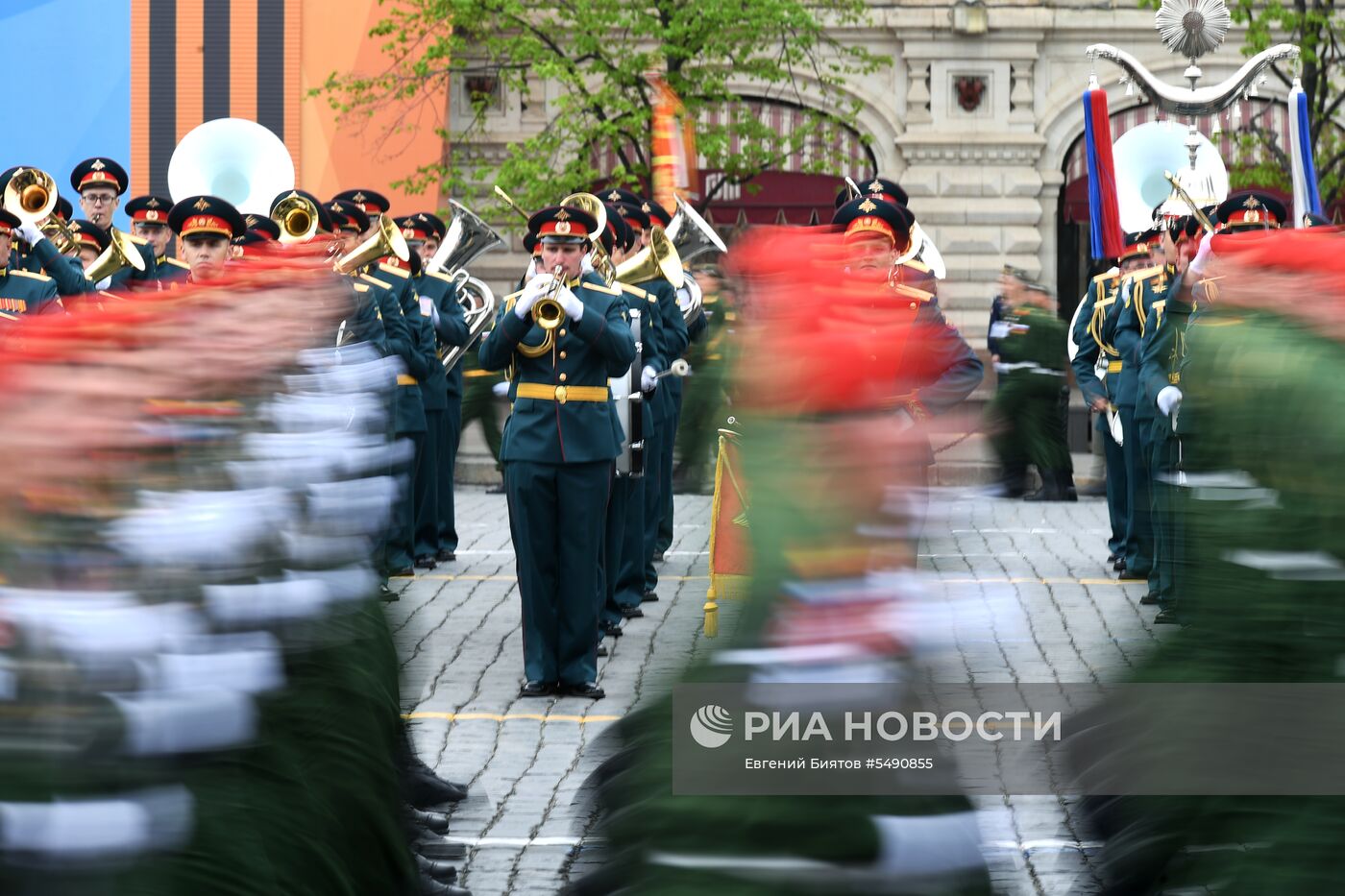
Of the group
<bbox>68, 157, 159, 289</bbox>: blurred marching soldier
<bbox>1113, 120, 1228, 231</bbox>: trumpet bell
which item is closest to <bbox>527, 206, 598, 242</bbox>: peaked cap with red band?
<bbox>68, 157, 159, 289</bbox>: blurred marching soldier

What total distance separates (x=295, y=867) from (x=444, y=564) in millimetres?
9463

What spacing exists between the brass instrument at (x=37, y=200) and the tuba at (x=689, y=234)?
400 cm

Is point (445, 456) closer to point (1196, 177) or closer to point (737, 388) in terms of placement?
point (1196, 177)

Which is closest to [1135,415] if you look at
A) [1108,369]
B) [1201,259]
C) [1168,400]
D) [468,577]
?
[1168,400]

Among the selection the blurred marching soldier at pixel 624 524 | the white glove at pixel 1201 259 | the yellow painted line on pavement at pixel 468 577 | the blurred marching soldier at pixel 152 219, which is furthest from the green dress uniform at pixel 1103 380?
the blurred marching soldier at pixel 152 219

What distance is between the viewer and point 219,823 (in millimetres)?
3289

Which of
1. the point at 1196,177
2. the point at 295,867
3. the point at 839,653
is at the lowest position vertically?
the point at 295,867

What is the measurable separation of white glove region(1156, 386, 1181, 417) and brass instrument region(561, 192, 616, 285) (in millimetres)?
3069

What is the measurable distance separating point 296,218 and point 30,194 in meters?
3.01

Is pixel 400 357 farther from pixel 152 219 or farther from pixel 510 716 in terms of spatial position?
pixel 510 716

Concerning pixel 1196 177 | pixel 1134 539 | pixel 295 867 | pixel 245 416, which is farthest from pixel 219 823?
pixel 1196 177

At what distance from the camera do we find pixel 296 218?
9.55 meters

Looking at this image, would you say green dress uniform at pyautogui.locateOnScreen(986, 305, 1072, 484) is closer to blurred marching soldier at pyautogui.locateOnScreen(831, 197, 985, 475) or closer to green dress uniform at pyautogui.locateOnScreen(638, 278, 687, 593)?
green dress uniform at pyautogui.locateOnScreen(638, 278, 687, 593)

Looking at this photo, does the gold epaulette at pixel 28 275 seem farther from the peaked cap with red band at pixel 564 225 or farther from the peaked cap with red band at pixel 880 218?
the peaked cap with red band at pixel 880 218
